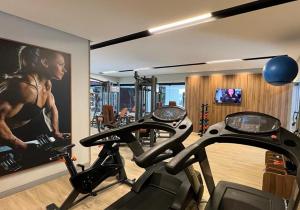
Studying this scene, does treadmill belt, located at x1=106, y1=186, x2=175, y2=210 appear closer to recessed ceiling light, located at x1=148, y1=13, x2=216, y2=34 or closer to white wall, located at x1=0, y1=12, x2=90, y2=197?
white wall, located at x1=0, y1=12, x2=90, y2=197

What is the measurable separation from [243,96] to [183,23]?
15.7ft

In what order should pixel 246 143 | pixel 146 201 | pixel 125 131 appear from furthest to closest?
pixel 125 131
pixel 146 201
pixel 246 143

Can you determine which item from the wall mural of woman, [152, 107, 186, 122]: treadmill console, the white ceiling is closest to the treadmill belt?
[152, 107, 186, 122]: treadmill console

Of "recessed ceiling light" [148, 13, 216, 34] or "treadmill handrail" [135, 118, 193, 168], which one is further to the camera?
Answer: "recessed ceiling light" [148, 13, 216, 34]

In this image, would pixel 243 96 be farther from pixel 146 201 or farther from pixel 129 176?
pixel 146 201

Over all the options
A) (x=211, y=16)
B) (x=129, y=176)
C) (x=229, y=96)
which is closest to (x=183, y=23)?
(x=211, y=16)

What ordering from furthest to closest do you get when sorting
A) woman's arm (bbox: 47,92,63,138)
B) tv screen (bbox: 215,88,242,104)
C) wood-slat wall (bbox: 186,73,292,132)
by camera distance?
tv screen (bbox: 215,88,242,104)
wood-slat wall (bbox: 186,73,292,132)
woman's arm (bbox: 47,92,63,138)

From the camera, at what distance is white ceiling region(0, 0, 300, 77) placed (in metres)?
2.18

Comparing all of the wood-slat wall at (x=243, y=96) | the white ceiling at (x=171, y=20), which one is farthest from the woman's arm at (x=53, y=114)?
the wood-slat wall at (x=243, y=96)

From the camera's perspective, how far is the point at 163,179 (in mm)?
2186

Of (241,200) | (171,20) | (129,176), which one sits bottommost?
(129,176)

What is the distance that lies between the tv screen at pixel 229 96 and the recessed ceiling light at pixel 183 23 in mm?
4543

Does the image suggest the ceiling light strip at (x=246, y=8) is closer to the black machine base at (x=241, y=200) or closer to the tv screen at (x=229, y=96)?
the black machine base at (x=241, y=200)

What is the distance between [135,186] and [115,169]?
2.11 ft
